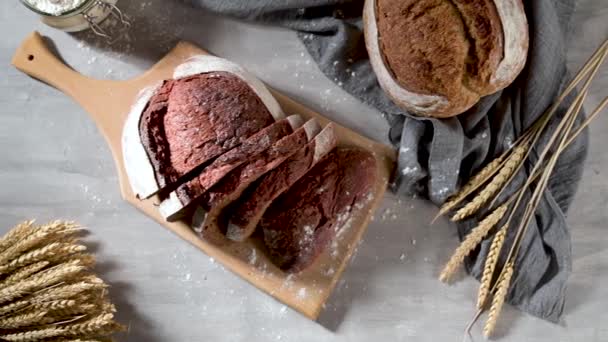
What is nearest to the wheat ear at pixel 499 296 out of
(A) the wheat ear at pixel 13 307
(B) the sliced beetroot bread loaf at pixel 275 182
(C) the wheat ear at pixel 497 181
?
(C) the wheat ear at pixel 497 181

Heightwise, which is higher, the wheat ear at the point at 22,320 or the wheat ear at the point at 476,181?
the wheat ear at the point at 22,320

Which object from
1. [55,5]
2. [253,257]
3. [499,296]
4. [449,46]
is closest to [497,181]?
[499,296]

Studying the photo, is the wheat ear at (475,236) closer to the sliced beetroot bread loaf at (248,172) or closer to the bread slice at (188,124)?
the sliced beetroot bread loaf at (248,172)

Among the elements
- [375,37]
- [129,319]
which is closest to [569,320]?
[375,37]

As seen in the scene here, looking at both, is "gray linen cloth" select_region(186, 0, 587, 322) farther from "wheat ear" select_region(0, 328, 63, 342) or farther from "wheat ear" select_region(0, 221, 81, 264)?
"wheat ear" select_region(0, 328, 63, 342)

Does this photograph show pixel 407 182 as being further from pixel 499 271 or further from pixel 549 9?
pixel 549 9

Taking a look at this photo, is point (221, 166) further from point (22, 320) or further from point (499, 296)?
point (499, 296)
